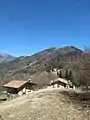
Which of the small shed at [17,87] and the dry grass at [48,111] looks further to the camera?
the small shed at [17,87]

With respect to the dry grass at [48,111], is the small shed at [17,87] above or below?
above

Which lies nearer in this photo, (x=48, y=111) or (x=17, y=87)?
(x=48, y=111)

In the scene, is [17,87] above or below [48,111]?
above

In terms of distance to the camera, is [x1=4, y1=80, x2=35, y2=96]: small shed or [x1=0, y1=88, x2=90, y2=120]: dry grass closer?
[x1=0, y1=88, x2=90, y2=120]: dry grass

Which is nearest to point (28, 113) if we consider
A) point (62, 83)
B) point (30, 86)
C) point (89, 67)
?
point (89, 67)

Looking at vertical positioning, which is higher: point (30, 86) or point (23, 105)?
point (30, 86)

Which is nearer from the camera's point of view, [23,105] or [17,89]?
[23,105]

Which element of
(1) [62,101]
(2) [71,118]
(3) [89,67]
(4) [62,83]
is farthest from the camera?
(4) [62,83]

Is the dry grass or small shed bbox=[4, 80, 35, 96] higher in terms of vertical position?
small shed bbox=[4, 80, 35, 96]

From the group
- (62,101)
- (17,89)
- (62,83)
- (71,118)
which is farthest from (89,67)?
(62,83)

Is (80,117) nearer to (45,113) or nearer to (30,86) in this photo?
(45,113)

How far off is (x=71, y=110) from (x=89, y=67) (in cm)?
1609

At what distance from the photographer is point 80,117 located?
15516 mm

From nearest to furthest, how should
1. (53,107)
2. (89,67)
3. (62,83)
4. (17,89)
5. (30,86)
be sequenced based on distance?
(53,107) < (89,67) < (17,89) < (30,86) < (62,83)
